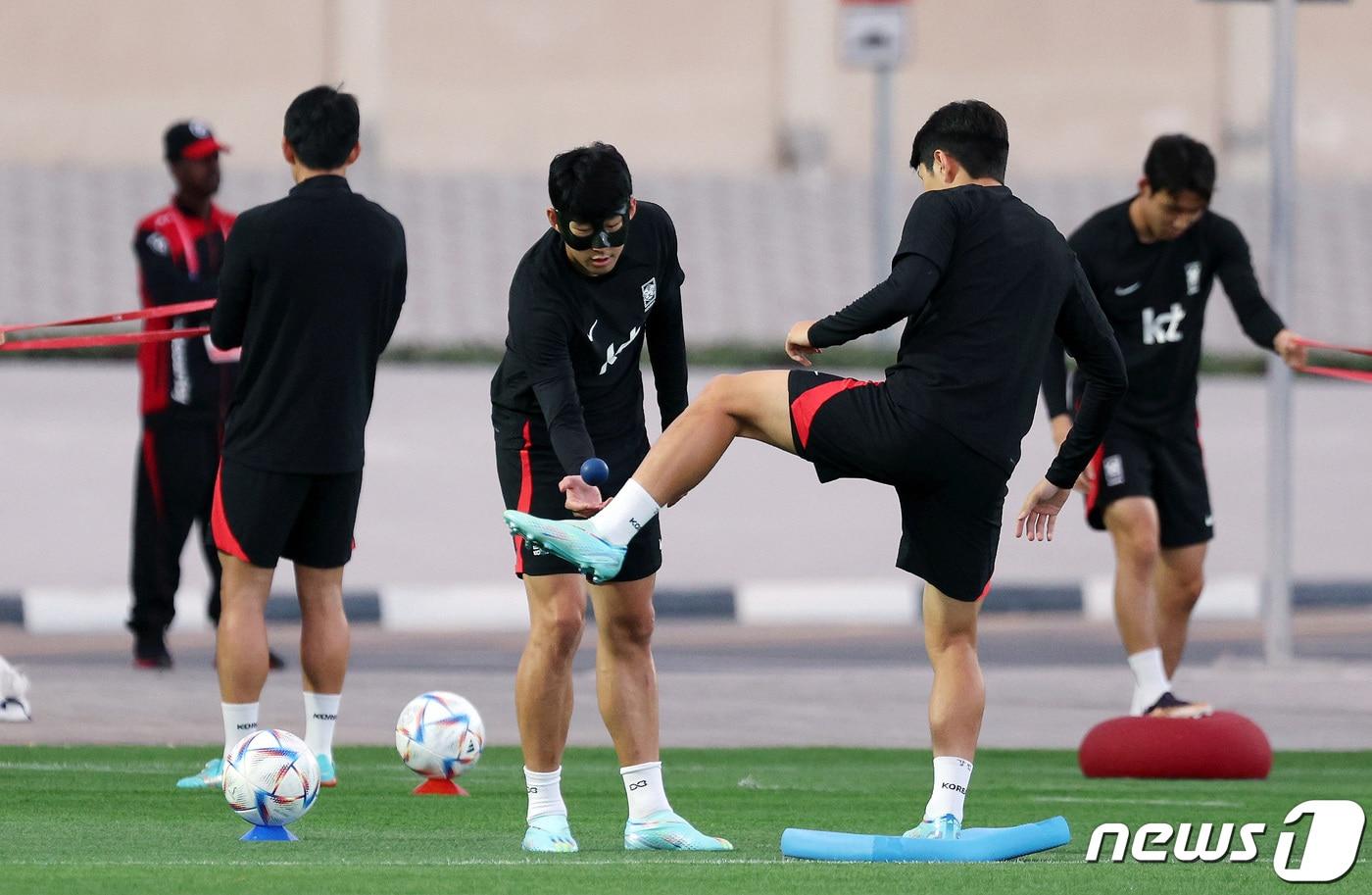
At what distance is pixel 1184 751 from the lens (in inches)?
344

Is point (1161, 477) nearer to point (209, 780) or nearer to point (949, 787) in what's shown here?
point (949, 787)

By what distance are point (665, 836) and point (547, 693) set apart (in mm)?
463

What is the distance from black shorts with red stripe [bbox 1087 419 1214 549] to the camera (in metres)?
9.49

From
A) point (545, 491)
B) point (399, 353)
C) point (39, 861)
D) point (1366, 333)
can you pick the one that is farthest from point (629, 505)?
point (1366, 333)

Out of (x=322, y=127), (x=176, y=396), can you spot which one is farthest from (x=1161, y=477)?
(x=176, y=396)

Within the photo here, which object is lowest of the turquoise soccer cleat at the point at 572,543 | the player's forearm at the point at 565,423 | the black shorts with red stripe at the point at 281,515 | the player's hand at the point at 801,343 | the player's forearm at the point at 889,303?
the black shorts with red stripe at the point at 281,515

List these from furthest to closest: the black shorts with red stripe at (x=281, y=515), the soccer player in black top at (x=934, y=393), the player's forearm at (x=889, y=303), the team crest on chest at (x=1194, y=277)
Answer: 1. the team crest on chest at (x=1194, y=277)
2. the black shorts with red stripe at (x=281, y=515)
3. the soccer player in black top at (x=934, y=393)
4. the player's forearm at (x=889, y=303)

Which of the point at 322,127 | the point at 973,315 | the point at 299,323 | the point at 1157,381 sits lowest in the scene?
the point at 1157,381

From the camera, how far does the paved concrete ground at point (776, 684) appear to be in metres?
10.1

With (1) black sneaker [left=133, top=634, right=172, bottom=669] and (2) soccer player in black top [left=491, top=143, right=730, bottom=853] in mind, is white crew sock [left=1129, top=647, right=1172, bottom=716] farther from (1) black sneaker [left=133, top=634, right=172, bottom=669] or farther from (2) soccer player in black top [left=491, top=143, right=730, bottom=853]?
(1) black sneaker [left=133, top=634, right=172, bottom=669]

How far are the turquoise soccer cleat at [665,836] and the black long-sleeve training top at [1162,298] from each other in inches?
128

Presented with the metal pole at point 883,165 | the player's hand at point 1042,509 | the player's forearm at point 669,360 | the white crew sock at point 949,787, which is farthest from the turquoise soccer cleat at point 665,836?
the metal pole at point 883,165

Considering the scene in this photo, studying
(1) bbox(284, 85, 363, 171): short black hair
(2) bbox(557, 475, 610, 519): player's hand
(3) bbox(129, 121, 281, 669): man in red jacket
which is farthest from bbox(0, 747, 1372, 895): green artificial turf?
(3) bbox(129, 121, 281, 669): man in red jacket

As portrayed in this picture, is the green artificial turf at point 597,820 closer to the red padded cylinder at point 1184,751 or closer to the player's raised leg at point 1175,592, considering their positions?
the red padded cylinder at point 1184,751
